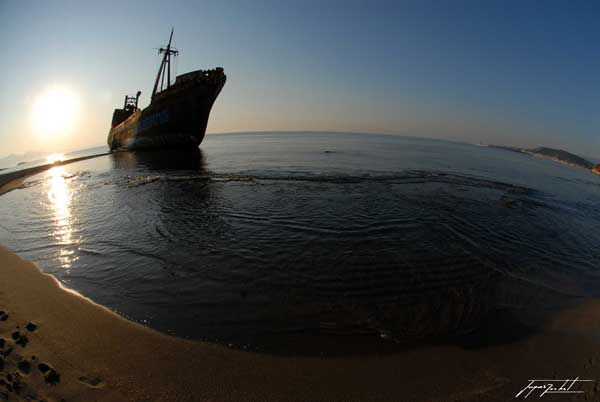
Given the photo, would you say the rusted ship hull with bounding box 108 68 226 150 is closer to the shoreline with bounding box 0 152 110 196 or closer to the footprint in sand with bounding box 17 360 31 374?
the shoreline with bounding box 0 152 110 196

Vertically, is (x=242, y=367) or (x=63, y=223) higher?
(x=63, y=223)

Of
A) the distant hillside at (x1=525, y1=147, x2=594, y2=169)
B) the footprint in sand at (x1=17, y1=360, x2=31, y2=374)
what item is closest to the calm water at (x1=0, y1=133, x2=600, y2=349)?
the footprint in sand at (x1=17, y1=360, x2=31, y2=374)

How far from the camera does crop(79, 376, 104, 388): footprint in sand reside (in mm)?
3271

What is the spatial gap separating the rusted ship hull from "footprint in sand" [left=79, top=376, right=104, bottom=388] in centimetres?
3744

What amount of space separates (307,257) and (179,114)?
3712 centimetres

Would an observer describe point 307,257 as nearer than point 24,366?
No

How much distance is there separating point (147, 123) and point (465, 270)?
45.9 m

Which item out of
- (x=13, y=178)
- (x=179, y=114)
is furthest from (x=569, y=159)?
(x=13, y=178)

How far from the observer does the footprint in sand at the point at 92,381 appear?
3271 mm

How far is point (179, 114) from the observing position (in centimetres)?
3638

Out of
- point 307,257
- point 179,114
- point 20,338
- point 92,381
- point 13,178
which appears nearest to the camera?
point 92,381

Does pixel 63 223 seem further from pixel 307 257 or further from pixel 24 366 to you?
pixel 307 257

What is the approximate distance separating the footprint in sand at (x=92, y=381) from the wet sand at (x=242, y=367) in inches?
0.5

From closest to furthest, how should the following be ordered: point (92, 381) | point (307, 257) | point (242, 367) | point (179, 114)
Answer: point (92, 381) → point (242, 367) → point (307, 257) → point (179, 114)
